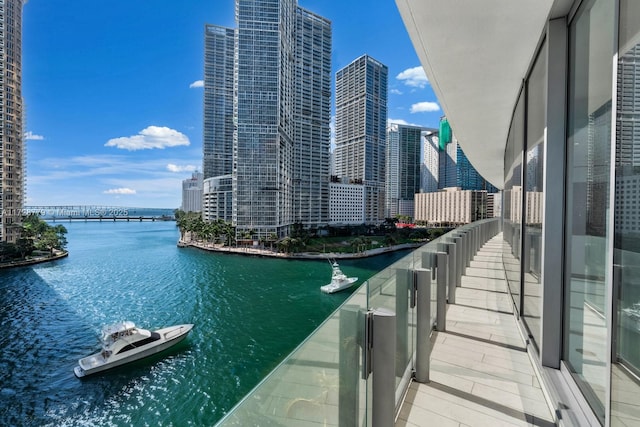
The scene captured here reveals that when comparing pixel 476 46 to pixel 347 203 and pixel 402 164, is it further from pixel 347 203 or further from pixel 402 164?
pixel 402 164

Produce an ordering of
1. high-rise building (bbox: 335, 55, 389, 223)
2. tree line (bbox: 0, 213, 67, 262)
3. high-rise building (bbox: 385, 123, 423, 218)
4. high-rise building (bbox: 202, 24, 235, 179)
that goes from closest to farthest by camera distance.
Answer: tree line (bbox: 0, 213, 67, 262) → high-rise building (bbox: 202, 24, 235, 179) → high-rise building (bbox: 335, 55, 389, 223) → high-rise building (bbox: 385, 123, 423, 218)

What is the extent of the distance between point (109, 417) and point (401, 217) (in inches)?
2639

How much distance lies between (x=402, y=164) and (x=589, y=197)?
85149 mm

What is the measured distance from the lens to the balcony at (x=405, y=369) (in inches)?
34.6

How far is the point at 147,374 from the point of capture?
1136 cm

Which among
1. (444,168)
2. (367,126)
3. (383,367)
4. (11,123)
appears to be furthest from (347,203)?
(383,367)

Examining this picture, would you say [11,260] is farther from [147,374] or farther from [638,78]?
[638,78]

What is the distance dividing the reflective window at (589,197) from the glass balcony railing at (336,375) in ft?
3.01

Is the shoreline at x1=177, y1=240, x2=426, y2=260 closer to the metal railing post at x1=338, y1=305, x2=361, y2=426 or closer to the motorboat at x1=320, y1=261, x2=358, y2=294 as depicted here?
the motorboat at x1=320, y1=261, x2=358, y2=294

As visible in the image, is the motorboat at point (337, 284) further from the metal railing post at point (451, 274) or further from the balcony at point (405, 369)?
the balcony at point (405, 369)

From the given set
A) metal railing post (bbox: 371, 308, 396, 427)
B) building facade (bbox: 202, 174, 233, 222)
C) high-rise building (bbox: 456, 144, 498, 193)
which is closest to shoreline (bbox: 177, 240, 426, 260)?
building facade (bbox: 202, 174, 233, 222)

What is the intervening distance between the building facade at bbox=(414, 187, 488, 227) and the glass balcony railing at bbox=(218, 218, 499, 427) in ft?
177

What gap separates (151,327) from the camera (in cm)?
1526

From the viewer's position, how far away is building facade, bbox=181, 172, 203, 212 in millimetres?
106188
